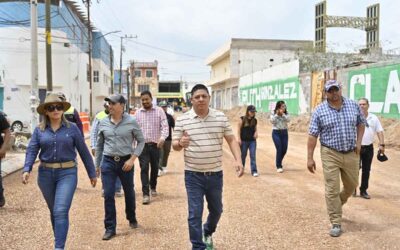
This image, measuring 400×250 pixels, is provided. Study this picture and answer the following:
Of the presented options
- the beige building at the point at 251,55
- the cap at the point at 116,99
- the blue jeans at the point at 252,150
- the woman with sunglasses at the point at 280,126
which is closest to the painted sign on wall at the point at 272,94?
the beige building at the point at 251,55

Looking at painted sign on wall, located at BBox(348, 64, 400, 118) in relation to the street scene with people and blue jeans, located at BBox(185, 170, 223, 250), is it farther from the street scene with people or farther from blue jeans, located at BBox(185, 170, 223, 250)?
blue jeans, located at BBox(185, 170, 223, 250)

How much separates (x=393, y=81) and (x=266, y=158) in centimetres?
760

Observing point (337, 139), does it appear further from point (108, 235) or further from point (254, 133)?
point (254, 133)

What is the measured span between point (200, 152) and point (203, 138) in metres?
0.15

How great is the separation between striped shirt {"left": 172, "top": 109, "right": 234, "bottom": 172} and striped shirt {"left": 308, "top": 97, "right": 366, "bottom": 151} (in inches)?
69.5

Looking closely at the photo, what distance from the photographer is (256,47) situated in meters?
56.7

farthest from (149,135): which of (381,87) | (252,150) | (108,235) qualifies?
(381,87)

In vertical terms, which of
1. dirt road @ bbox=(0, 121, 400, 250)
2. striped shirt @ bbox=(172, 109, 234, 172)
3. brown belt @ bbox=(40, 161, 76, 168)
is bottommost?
dirt road @ bbox=(0, 121, 400, 250)

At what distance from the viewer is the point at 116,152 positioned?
250 inches

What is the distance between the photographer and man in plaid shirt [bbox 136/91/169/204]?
8298 millimetres

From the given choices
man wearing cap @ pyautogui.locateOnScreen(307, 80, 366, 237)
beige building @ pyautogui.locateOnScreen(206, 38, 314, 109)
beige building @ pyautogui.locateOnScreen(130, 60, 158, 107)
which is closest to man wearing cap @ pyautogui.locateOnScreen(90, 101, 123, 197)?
man wearing cap @ pyautogui.locateOnScreen(307, 80, 366, 237)

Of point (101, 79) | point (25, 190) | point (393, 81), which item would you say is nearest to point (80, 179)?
point (25, 190)

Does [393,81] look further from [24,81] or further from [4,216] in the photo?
[24,81]

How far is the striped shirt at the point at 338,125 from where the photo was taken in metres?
6.37
